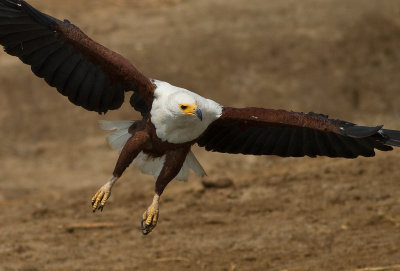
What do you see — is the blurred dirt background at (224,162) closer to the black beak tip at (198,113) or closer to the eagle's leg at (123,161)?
the eagle's leg at (123,161)

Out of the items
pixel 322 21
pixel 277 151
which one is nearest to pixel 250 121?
pixel 277 151

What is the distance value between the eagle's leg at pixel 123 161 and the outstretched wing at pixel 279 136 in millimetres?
601

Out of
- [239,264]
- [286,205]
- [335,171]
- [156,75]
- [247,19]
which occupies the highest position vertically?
[247,19]

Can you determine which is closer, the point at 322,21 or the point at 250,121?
the point at 250,121

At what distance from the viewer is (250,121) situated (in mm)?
7336

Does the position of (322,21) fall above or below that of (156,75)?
above

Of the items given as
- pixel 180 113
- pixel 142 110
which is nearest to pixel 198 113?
pixel 180 113

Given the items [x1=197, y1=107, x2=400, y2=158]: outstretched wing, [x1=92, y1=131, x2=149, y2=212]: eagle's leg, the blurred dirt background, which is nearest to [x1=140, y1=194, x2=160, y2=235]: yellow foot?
[x1=92, y1=131, x2=149, y2=212]: eagle's leg

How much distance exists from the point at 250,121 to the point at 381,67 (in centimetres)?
634

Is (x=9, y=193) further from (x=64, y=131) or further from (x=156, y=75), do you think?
(x=156, y=75)

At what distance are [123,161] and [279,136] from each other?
4.91 feet

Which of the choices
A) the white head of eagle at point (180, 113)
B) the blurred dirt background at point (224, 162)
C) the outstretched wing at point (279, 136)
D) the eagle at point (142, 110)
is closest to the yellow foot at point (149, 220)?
the eagle at point (142, 110)

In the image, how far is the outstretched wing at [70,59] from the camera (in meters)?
6.78

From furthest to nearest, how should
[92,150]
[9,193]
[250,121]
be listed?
1. [92,150]
2. [9,193]
3. [250,121]
